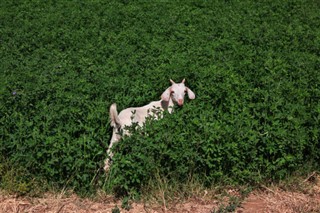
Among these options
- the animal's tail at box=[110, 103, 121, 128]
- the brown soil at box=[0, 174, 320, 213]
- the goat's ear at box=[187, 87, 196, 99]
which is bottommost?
the brown soil at box=[0, 174, 320, 213]

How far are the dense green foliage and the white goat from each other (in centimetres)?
18

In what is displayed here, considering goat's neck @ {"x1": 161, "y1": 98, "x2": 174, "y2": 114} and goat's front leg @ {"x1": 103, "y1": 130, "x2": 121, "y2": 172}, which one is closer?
goat's front leg @ {"x1": 103, "y1": 130, "x2": 121, "y2": 172}

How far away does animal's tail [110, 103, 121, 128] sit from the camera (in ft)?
18.3

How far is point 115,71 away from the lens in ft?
23.6

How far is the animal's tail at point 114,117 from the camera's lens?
18.3 ft

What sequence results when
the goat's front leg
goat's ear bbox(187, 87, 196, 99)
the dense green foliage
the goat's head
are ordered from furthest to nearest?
goat's ear bbox(187, 87, 196, 99)
the goat's head
the goat's front leg
the dense green foliage

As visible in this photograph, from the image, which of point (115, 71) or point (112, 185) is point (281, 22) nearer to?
point (115, 71)

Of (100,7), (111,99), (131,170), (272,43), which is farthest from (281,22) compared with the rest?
(131,170)

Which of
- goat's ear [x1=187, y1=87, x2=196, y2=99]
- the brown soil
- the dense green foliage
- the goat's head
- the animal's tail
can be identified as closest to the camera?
the brown soil

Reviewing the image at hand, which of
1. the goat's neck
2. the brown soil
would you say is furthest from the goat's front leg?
the goat's neck

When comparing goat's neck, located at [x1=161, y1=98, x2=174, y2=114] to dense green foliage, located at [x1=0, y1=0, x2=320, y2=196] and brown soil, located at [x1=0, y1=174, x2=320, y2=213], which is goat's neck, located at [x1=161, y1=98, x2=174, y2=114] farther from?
brown soil, located at [x1=0, y1=174, x2=320, y2=213]

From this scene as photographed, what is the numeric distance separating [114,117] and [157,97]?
1.19m

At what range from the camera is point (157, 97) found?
6.65m

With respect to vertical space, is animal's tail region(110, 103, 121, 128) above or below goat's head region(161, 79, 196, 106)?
below
